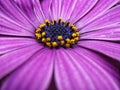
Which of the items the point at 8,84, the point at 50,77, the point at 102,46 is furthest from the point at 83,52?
the point at 8,84

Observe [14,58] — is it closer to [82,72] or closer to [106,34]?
[82,72]

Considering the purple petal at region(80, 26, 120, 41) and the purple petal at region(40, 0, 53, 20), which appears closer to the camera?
the purple petal at region(80, 26, 120, 41)

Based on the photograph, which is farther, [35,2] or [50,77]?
[35,2]

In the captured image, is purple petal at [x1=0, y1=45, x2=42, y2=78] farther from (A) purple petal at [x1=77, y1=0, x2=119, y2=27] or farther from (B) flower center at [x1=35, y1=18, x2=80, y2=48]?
(A) purple petal at [x1=77, y1=0, x2=119, y2=27]

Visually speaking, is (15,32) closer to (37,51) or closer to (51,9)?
(37,51)

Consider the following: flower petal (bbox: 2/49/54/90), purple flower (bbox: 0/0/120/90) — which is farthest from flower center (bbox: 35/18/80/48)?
flower petal (bbox: 2/49/54/90)

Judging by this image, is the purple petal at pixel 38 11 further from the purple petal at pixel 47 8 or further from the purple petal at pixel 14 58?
the purple petal at pixel 14 58

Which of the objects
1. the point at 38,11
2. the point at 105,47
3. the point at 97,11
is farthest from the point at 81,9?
the point at 105,47
